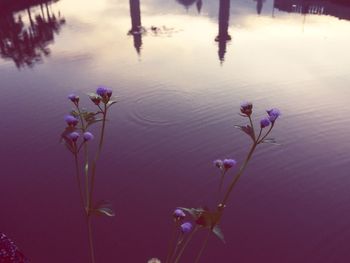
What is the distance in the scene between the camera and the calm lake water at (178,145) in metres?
9.52

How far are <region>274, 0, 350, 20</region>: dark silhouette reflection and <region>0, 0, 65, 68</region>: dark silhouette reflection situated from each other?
104 ft

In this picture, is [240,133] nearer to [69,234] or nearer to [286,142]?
[286,142]

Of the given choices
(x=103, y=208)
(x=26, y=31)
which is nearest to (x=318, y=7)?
(x=26, y=31)

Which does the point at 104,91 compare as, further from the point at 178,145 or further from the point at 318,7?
the point at 318,7

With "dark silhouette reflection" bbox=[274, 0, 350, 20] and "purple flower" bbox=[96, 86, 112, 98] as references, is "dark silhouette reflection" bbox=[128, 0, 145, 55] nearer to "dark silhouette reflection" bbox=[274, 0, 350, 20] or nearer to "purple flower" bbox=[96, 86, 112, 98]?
"dark silhouette reflection" bbox=[274, 0, 350, 20]

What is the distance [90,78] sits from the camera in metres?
21.4

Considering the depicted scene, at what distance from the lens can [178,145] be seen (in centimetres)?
1401

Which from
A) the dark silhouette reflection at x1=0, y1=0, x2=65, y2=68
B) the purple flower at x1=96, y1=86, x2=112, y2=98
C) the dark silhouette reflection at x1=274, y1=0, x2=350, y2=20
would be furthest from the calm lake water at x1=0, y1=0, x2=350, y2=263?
the dark silhouette reflection at x1=274, y1=0, x2=350, y2=20

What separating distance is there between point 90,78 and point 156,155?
10.4 meters

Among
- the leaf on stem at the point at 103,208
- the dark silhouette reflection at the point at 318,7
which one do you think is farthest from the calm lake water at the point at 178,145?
the dark silhouette reflection at the point at 318,7

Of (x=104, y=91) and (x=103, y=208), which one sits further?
(x=103, y=208)

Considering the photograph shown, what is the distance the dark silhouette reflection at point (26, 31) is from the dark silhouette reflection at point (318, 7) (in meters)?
31.7

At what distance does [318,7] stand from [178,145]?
4006 cm

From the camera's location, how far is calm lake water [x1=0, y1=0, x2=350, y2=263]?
9.52 meters
